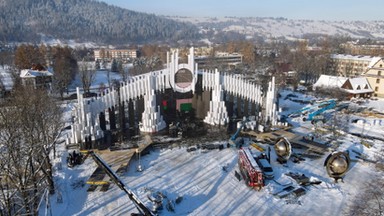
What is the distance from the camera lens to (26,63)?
5453 centimetres

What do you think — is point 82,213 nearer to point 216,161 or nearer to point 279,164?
point 216,161

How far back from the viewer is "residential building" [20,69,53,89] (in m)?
45.7

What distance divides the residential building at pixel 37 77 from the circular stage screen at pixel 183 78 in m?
26.3

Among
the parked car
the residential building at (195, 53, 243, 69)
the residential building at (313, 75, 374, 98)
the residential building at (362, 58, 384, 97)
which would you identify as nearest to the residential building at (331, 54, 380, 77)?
the residential building at (362, 58, 384, 97)

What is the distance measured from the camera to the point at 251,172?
59.0 feet

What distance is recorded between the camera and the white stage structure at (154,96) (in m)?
24.9

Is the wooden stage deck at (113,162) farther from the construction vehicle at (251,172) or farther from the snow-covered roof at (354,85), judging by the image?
the snow-covered roof at (354,85)

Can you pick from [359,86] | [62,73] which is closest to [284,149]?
[359,86]

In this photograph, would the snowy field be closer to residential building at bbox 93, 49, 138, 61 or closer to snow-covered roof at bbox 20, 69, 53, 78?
snow-covered roof at bbox 20, 69, 53, 78

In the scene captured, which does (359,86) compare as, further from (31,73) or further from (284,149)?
(31,73)

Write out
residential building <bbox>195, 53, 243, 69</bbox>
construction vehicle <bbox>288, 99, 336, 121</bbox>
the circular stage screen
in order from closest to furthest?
the circular stage screen, construction vehicle <bbox>288, 99, 336, 121</bbox>, residential building <bbox>195, 53, 243, 69</bbox>

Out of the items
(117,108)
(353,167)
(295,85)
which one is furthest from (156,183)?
(295,85)

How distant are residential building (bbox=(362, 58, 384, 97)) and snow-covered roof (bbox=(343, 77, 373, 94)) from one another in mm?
848

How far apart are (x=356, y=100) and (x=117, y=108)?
34.2 meters
